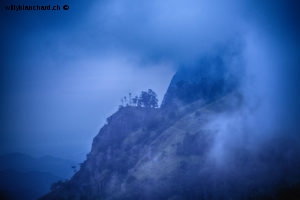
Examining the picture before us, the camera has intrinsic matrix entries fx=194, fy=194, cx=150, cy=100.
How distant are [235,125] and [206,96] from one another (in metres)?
31.9

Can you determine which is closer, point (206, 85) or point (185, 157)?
point (185, 157)

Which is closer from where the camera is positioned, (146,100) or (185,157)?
(185,157)

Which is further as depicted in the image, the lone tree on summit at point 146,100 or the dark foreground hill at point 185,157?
the lone tree on summit at point 146,100

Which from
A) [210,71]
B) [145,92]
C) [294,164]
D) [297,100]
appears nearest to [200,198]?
[294,164]

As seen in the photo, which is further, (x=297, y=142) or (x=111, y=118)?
(x=111, y=118)

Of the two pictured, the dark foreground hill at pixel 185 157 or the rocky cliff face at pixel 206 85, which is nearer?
the dark foreground hill at pixel 185 157

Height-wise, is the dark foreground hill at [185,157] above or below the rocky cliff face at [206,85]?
below

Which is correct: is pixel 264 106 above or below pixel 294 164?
above

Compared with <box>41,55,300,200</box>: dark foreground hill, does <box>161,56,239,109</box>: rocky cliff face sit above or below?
above

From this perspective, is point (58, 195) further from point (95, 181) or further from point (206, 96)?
point (206, 96)

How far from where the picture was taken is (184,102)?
383 ft

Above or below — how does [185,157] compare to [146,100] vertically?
below

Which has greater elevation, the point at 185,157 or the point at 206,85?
the point at 206,85

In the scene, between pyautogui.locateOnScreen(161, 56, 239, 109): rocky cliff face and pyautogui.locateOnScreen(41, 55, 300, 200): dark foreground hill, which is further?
pyautogui.locateOnScreen(161, 56, 239, 109): rocky cliff face
